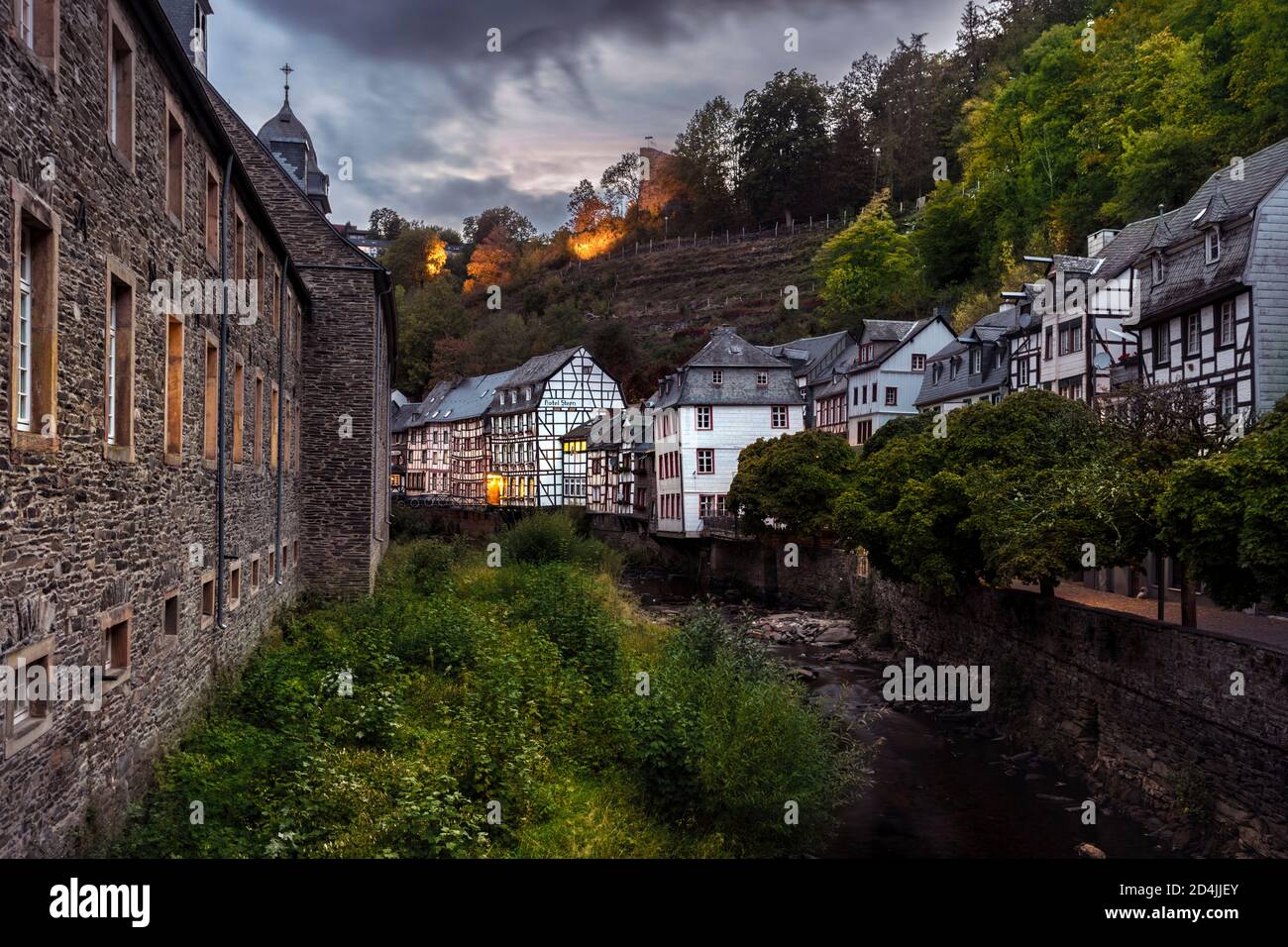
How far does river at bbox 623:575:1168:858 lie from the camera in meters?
15.3

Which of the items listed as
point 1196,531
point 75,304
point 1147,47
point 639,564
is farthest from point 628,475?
point 75,304

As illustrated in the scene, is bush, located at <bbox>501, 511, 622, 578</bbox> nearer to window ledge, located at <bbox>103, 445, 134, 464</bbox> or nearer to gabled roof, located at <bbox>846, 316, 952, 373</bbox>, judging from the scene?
gabled roof, located at <bbox>846, 316, 952, 373</bbox>

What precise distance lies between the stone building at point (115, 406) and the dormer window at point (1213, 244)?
70.2 feet

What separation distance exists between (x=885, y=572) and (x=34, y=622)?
22566 mm

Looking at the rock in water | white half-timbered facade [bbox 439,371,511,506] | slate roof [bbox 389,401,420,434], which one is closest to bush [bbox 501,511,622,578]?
the rock in water

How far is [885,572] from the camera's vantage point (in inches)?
1075

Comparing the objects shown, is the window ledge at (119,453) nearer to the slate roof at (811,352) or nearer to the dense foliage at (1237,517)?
the dense foliage at (1237,517)

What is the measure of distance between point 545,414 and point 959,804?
49948 mm

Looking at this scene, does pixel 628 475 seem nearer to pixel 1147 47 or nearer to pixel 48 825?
pixel 1147 47

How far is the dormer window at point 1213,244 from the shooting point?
82.8 feet

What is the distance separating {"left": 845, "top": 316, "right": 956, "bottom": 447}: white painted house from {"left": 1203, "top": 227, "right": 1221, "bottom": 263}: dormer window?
75.7 ft

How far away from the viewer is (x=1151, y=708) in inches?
669

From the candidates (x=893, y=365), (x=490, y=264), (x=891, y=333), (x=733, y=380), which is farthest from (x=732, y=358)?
(x=490, y=264)

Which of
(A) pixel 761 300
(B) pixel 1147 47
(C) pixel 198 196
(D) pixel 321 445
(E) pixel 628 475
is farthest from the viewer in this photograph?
(A) pixel 761 300
